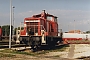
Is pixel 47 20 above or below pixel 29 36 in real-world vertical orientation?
above

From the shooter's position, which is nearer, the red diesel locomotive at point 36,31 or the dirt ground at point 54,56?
the dirt ground at point 54,56

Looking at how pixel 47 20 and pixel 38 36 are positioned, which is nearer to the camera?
pixel 38 36

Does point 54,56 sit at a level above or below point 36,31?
below

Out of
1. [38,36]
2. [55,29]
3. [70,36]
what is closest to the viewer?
[38,36]

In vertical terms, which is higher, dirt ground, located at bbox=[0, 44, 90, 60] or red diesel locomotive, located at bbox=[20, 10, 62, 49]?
red diesel locomotive, located at bbox=[20, 10, 62, 49]

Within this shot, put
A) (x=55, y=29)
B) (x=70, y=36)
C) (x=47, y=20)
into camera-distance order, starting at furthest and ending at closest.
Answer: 1. (x=70, y=36)
2. (x=55, y=29)
3. (x=47, y=20)

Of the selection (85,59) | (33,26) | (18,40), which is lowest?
(85,59)

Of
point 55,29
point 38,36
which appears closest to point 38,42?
point 38,36

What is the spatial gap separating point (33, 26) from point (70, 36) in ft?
128

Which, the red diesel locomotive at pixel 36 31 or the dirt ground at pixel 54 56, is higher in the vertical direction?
the red diesel locomotive at pixel 36 31

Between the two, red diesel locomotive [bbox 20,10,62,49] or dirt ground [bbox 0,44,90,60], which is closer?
dirt ground [bbox 0,44,90,60]

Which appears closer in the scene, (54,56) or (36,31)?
(54,56)

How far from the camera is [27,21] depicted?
21.4 m

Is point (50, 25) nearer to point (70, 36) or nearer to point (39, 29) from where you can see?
point (39, 29)
